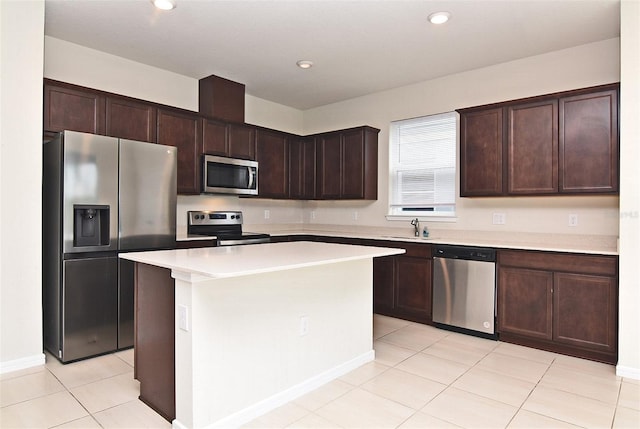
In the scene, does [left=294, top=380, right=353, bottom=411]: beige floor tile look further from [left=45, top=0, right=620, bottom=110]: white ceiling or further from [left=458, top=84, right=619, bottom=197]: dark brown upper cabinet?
[left=45, top=0, right=620, bottom=110]: white ceiling

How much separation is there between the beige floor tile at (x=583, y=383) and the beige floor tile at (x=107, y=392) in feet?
9.01

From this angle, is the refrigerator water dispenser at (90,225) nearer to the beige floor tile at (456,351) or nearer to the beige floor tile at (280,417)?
the beige floor tile at (280,417)

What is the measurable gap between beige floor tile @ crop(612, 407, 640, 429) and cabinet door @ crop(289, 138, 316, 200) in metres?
3.87

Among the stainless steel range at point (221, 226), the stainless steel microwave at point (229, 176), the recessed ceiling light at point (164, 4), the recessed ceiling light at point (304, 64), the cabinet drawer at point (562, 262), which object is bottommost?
the cabinet drawer at point (562, 262)

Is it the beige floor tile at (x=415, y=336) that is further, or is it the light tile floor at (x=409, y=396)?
the beige floor tile at (x=415, y=336)

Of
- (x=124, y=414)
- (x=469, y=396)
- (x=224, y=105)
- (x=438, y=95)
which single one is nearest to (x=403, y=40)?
(x=438, y=95)

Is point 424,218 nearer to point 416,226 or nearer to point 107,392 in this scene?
point 416,226

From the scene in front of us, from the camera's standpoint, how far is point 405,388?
261cm

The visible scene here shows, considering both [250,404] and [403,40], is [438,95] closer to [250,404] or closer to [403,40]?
[403,40]

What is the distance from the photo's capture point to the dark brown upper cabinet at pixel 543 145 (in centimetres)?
319

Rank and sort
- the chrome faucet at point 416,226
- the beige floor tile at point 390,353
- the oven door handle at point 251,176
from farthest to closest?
the oven door handle at point 251,176 → the chrome faucet at point 416,226 → the beige floor tile at point 390,353

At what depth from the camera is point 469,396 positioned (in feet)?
8.22

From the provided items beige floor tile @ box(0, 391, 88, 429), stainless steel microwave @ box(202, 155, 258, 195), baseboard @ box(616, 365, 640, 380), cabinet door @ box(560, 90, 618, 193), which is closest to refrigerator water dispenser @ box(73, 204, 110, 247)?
beige floor tile @ box(0, 391, 88, 429)

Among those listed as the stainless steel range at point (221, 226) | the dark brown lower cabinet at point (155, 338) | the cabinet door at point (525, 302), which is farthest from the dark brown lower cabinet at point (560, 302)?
the dark brown lower cabinet at point (155, 338)
